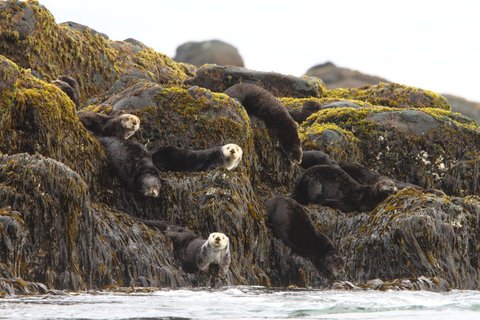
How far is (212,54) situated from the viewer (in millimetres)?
53125

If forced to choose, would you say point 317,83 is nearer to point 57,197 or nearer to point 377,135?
point 377,135

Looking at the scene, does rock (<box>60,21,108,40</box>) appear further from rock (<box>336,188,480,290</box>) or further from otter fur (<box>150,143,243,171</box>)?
rock (<box>336,188,480,290</box>)

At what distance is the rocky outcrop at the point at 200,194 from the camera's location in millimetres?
10500

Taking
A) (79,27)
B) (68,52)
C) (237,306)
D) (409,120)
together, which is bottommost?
(237,306)

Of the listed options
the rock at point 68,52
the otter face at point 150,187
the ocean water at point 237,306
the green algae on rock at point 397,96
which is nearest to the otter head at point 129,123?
the otter face at point 150,187

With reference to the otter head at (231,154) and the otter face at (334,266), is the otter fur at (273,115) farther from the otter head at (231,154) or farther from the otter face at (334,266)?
the otter face at (334,266)

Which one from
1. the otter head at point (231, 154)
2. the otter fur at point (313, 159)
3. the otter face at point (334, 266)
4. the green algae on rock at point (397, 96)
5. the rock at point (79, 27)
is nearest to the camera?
the otter face at point (334, 266)

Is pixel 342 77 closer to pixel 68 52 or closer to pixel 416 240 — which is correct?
pixel 68 52

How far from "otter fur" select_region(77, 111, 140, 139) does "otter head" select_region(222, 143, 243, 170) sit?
113 centimetres

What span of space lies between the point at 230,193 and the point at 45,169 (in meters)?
2.87

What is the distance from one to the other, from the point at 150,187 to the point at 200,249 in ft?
3.51

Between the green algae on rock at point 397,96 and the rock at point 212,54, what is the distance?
30801mm

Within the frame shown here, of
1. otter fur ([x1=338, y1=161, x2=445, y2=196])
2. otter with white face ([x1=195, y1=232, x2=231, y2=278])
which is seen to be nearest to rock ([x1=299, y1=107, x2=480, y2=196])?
otter fur ([x1=338, y1=161, x2=445, y2=196])

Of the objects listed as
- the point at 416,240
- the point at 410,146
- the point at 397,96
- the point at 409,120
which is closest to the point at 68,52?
the point at 409,120
